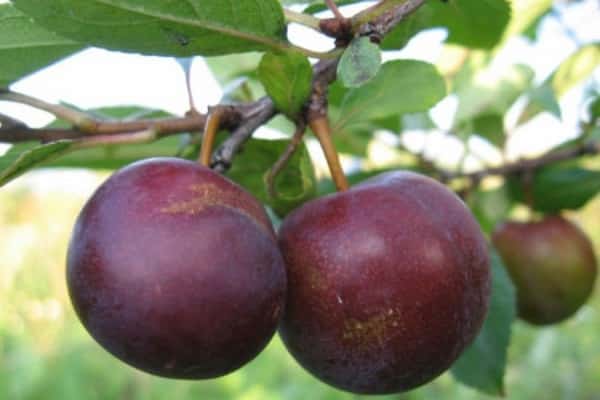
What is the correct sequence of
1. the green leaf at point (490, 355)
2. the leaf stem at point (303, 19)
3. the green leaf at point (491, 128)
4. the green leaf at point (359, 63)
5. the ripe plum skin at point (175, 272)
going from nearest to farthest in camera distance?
the ripe plum skin at point (175, 272)
the green leaf at point (359, 63)
the leaf stem at point (303, 19)
the green leaf at point (490, 355)
the green leaf at point (491, 128)

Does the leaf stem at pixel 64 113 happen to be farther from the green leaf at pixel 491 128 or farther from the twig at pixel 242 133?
the green leaf at pixel 491 128

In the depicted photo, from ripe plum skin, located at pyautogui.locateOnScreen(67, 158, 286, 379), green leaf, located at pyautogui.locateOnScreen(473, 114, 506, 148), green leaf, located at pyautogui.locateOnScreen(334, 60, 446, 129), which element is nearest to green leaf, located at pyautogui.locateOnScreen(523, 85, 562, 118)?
green leaf, located at pyautogui.locateOnScreen(473, 114, 506, 148)

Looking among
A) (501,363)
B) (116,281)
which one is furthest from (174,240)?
(501,363)

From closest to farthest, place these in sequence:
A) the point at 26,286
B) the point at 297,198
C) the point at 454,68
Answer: the point at 297,198
the point at 454,68
the point at 26,286

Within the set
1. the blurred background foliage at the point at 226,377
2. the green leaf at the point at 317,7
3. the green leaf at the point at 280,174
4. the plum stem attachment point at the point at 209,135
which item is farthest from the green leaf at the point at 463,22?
the blurred background foliage at the point at 226,377

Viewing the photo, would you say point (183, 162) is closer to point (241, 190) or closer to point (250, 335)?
point (241, 190)

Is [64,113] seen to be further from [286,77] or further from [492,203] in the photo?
[492,203]

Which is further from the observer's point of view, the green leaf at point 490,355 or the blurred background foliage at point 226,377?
the blurred background foliage at point 226,377
